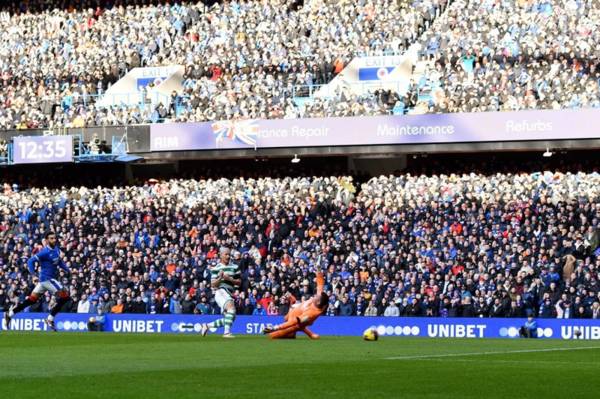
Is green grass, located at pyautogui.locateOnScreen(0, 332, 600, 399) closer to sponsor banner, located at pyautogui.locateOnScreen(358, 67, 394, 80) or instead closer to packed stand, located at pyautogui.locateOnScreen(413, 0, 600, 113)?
packed stand, located at pyautogui.locateOnScreen(413, 0, 600, 113)

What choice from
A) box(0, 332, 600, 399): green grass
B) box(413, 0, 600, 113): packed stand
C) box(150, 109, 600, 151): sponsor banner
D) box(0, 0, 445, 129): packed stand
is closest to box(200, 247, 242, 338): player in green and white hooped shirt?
box(0, 332, 600, 399): green grass

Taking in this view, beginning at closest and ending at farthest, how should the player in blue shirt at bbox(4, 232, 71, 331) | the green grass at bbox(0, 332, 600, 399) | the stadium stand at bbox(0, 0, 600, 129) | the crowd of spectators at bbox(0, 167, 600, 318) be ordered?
the green grass at bbox(0, 332, 600, 399) < the player in blue shirt at bbox(4, 232, 71, 331) < the crowd of spectators at bbox(0, 167, 600, 318) < the stadium stand at bbox(0, 0, 600, 129)

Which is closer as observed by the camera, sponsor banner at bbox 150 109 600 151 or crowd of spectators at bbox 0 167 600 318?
crowd of spectators at bbox 0 167 600 318

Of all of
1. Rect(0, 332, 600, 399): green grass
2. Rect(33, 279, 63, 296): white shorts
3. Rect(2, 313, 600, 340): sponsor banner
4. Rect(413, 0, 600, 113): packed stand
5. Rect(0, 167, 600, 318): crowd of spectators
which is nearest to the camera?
Rect(0, 332, 600, 399): green grass

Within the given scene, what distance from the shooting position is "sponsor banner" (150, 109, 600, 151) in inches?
1917

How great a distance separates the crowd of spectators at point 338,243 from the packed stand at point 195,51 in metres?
3.72

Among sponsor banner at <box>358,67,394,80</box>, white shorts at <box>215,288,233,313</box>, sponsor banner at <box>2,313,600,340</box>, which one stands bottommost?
sponsor banner at <box>2,313,600,340</box>

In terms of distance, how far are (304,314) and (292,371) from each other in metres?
9.49

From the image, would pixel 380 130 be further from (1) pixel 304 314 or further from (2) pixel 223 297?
(1) pixel 304 314

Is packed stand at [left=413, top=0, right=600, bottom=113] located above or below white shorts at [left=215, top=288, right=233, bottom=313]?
above

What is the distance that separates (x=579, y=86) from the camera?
49.2 m

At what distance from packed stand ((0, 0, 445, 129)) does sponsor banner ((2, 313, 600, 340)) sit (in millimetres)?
15060

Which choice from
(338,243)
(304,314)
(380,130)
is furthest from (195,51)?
(304,314)

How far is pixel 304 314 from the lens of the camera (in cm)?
2662
